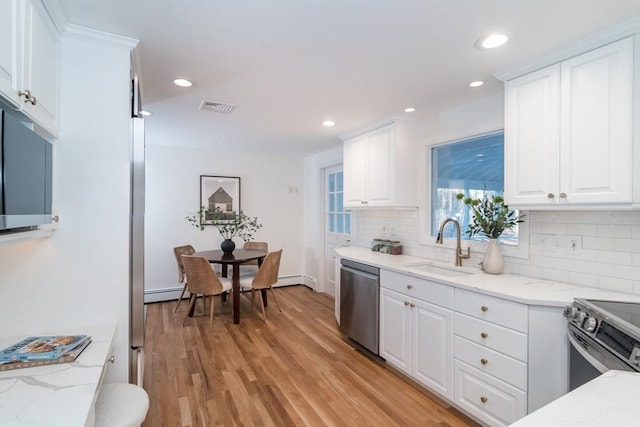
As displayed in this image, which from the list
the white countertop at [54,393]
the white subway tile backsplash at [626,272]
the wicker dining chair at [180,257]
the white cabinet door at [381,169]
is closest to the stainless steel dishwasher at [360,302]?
the white cabinet door at [381,169]

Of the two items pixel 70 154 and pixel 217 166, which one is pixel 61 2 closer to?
pixel 70 154

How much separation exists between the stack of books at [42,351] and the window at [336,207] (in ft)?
12.2

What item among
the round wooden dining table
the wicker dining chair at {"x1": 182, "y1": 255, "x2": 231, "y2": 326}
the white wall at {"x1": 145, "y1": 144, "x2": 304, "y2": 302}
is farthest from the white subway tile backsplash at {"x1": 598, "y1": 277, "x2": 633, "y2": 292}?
the white wall at {"x1": 145, "y1": 144, "x2": 304, "y2": 302}

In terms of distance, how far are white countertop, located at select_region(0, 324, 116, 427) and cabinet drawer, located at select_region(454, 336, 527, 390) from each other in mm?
2056

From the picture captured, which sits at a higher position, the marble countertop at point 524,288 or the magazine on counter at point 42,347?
the marble countertop at point 524,288

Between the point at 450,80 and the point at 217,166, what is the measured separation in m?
3.90

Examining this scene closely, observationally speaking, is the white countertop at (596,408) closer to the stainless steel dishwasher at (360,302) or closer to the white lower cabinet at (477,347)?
the white lower cabinet at (477,347)

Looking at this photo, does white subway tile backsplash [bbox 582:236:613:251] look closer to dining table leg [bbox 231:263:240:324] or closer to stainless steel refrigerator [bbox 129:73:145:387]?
stainless steel refrigerator [bbox 129:73:145:387]

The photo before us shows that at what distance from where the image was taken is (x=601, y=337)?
1383 mm

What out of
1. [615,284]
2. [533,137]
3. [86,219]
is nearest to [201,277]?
[86,219]

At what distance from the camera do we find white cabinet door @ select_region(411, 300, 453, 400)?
2248mm

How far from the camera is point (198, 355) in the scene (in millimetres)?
3070

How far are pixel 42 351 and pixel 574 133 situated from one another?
2.90 metres

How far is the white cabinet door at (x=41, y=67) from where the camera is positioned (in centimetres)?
122
